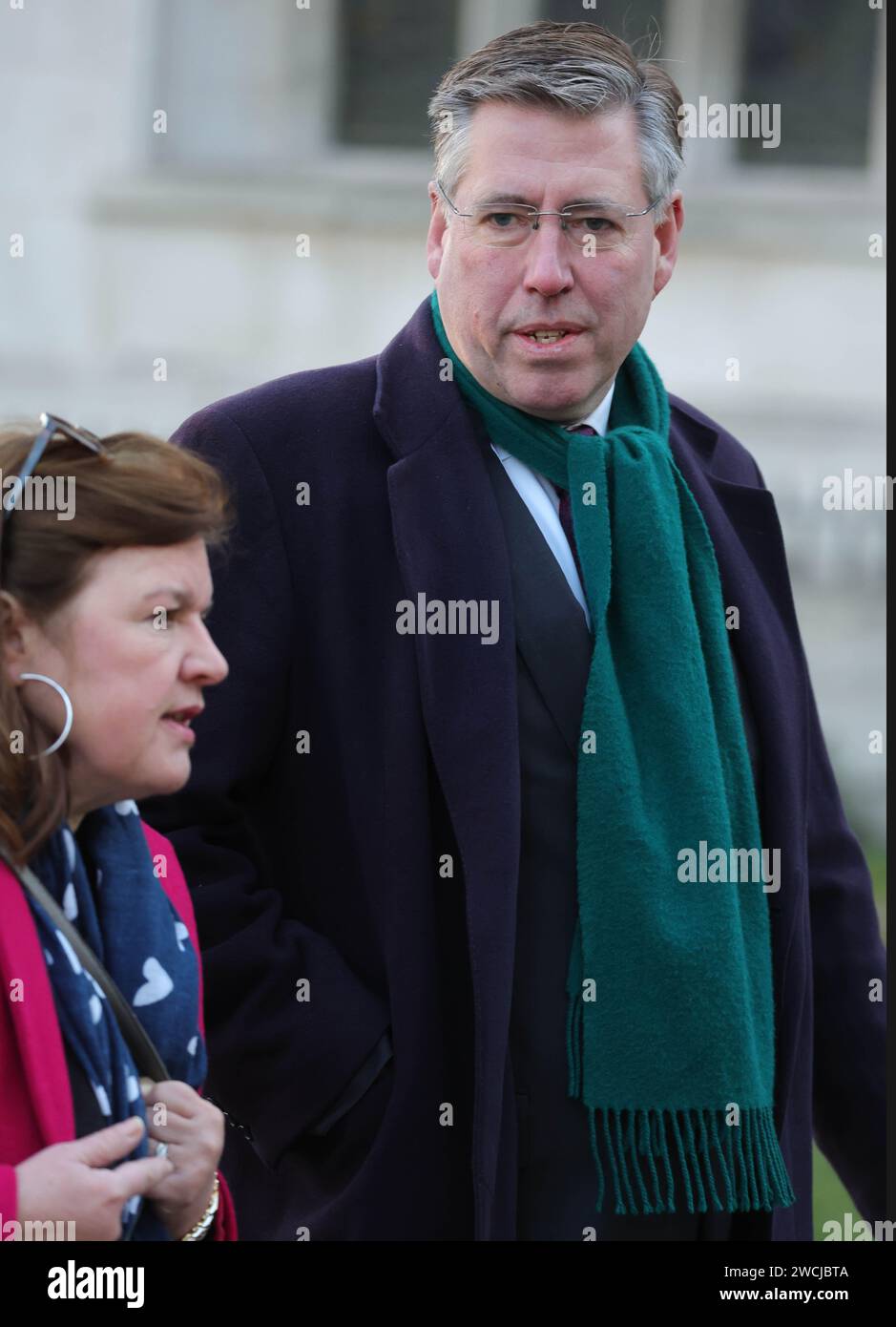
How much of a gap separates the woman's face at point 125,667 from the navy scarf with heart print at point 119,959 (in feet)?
0.19

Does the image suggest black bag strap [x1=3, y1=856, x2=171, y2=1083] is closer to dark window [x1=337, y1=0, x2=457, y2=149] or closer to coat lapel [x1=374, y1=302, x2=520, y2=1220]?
coat lapel [x1=374, y1=302, x2=520, y2=1220]

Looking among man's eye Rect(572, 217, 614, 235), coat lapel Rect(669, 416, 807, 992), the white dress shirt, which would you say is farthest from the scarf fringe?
man's eye Rect(572, 217, 614, 235)

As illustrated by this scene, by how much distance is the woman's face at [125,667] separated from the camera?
7.02 ft

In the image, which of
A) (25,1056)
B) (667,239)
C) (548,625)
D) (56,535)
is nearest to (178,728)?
(56,535)

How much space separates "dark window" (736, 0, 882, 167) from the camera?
9.27m

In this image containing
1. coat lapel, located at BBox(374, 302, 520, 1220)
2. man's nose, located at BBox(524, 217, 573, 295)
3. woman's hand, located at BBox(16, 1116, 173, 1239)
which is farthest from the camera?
man's nose, located at BBox(524, 217, 573, 295)

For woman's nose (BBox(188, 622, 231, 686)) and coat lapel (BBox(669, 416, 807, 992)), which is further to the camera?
coat lapel (BBox(669, 416, 807, 992))

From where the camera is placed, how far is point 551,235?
2820 millimetres

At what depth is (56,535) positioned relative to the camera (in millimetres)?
2139

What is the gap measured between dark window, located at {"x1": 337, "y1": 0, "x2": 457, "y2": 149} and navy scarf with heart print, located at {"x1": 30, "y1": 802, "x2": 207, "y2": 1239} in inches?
299

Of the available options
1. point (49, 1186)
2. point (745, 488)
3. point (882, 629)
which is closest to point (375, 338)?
point (882, 629)

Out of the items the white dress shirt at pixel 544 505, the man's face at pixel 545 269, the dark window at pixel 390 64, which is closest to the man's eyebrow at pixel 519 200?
the man's face at pixel 545 269

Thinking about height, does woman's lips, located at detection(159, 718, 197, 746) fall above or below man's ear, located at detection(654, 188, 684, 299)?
below

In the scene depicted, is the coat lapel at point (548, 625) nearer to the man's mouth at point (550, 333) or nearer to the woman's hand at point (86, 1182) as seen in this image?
the man's mouth at point (550, 333)
